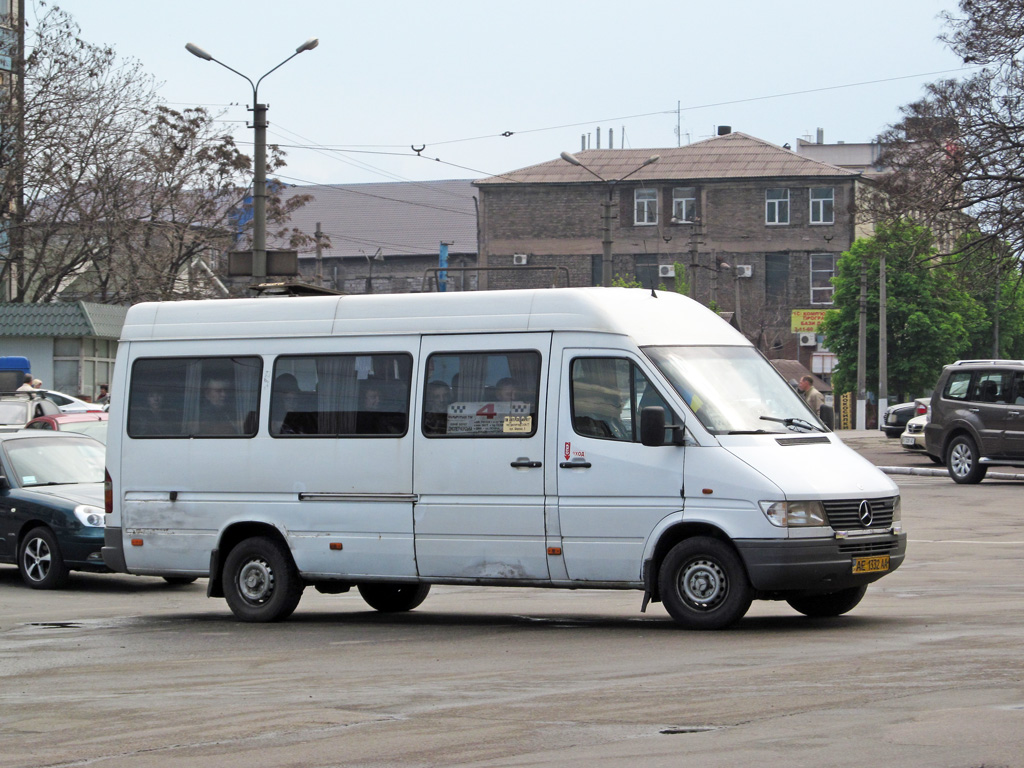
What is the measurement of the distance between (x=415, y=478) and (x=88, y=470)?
20.6ft

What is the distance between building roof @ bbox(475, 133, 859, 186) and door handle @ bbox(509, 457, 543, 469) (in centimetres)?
6451

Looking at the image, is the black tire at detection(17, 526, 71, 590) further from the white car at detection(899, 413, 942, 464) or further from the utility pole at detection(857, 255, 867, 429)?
the utility pole at detection(857, 255, 867, 429)

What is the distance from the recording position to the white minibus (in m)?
10.2

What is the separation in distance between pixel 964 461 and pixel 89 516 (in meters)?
17.4

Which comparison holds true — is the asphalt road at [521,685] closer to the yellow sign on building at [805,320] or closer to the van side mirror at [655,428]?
the van side mirror at [655,428]

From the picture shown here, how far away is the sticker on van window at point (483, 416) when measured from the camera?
10.9 metres

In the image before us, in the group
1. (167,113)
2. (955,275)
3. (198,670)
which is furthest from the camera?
(167,113)

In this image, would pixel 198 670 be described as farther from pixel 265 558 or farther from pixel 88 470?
pixel 88 470

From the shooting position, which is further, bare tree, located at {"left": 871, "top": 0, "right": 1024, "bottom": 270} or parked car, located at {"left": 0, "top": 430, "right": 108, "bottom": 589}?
bare tree, located at {"left": 871, "top": 0, "right": 1024, "bottom": 270}

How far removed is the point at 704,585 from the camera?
10.2 meters

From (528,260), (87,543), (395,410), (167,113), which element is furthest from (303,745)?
(528,260)

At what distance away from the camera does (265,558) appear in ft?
38.6

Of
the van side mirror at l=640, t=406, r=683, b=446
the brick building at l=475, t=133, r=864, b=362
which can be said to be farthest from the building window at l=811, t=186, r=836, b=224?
the van side mirror at l=640, t=406, r=683, b=446

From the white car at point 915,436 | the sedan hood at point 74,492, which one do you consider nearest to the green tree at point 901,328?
the white car at point 915,436
